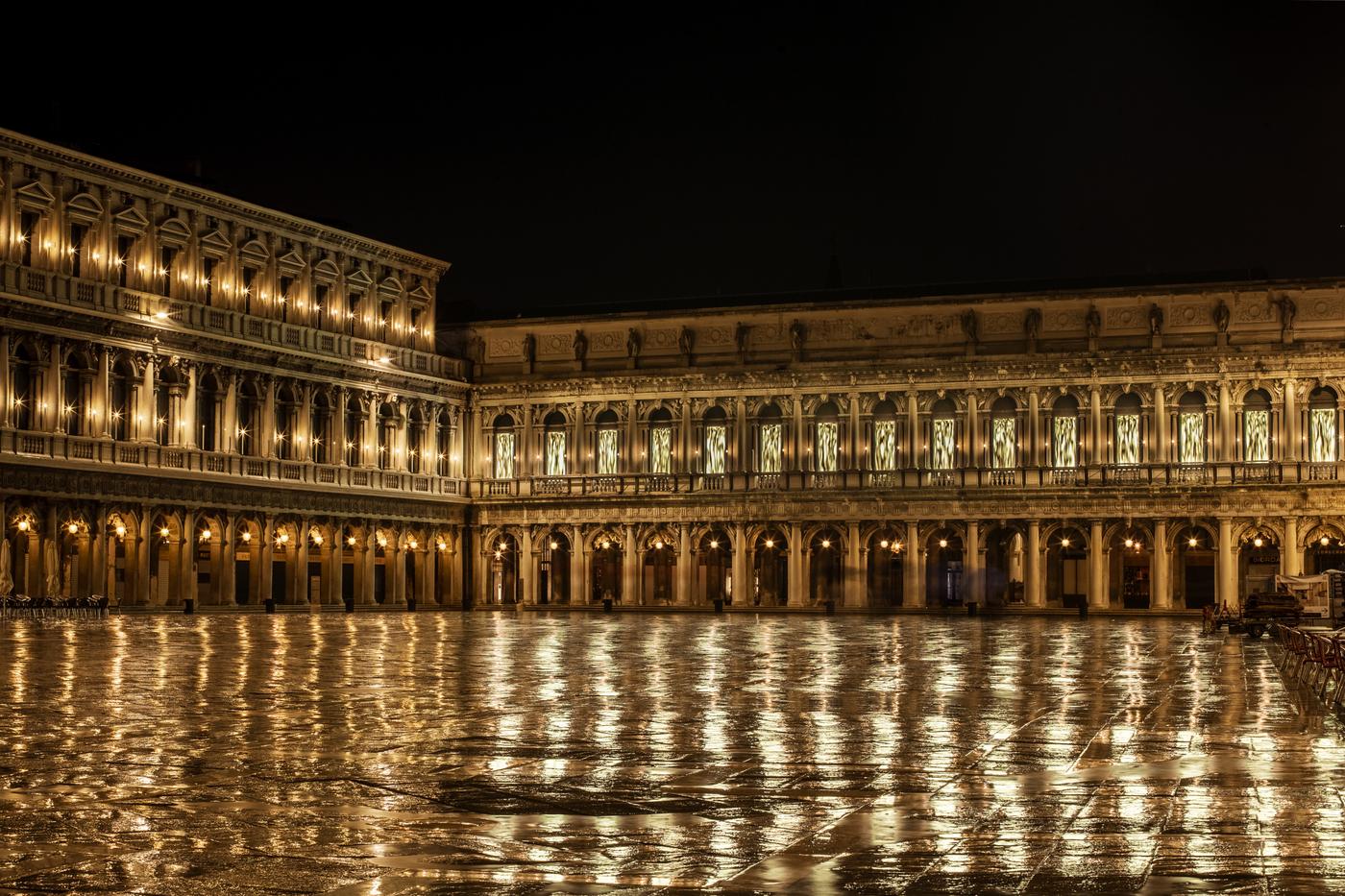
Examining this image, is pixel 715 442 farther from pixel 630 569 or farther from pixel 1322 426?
pixel 1322 426

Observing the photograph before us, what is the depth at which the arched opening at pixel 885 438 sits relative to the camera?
68.7 meters

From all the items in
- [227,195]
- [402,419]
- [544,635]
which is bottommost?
[544,635]

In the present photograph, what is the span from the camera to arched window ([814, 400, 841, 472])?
6944 cm

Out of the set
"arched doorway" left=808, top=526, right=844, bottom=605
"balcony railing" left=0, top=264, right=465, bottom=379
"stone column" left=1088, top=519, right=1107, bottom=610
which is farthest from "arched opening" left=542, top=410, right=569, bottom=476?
"stone column" left=1088, top=519, right=1107, bottom=610

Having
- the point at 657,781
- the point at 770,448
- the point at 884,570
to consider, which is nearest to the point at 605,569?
the point at 770,448

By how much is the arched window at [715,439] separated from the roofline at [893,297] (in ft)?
12.9

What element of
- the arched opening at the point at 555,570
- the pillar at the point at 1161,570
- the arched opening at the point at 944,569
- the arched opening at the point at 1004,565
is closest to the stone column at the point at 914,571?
the arched opening at the point at 944,569

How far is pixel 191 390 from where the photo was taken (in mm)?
56219

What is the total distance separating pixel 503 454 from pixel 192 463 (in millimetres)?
19416

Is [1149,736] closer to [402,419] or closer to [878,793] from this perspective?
[878,793]

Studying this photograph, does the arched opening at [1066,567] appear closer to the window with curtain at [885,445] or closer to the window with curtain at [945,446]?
the window with curtain at [945,446]

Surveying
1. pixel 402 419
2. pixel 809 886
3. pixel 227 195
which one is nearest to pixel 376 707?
pixel 809 886

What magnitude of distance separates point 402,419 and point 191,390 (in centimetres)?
1320

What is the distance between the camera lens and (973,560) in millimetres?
67375
